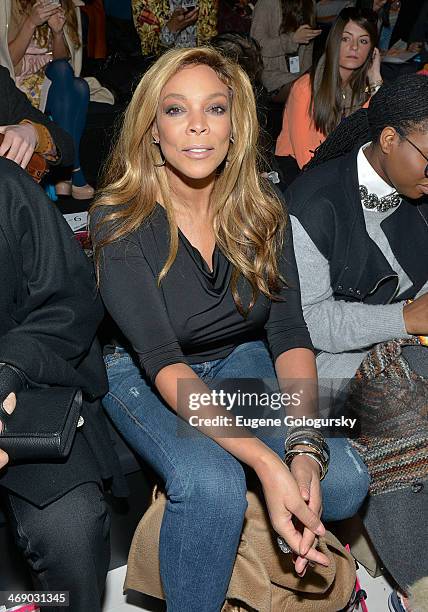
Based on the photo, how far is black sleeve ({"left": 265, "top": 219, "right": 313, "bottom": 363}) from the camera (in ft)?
6.50

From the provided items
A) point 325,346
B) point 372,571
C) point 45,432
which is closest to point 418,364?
point 325,346

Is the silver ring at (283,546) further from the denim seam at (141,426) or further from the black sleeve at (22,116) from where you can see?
the black sleeve at (22,116)

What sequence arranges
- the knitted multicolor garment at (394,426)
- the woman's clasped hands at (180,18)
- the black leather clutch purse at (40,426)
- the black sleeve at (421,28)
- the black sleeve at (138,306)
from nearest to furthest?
the black leather clutch purse at (40,426) < the black sleeve at (138,306) < the knitted multicolor garment at (394,426) < the woman's clasped hands at (180,18) < the black sleeve at (421,28)

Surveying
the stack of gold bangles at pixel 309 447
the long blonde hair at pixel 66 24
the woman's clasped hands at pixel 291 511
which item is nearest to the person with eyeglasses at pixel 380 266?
the stack of gold bangles at pixel 309 447

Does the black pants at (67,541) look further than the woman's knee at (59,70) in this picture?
No

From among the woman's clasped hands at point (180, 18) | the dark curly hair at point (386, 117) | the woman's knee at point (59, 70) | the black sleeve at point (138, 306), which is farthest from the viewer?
the woman's clasped hands at point (180, 18)

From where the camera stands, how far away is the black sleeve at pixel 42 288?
1681 mm

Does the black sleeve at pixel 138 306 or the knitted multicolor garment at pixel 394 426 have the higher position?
the black sleeve at pixel 138 306

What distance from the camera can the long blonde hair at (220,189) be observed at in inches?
73.1

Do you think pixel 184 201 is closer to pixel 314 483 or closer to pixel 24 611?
pixel 314 483

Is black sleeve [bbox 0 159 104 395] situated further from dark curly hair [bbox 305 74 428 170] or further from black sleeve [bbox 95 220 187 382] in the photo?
dark curly hair [bbox 305 74 428 170]

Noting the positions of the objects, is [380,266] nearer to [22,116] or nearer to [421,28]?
[22,116]

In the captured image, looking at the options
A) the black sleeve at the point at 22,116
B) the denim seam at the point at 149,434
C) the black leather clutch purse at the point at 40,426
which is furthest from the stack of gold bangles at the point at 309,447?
the black sleeve at the point at 22,116

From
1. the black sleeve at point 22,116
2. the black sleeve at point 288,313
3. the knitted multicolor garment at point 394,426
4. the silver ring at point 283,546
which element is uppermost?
the black sleeve at point 22,116
